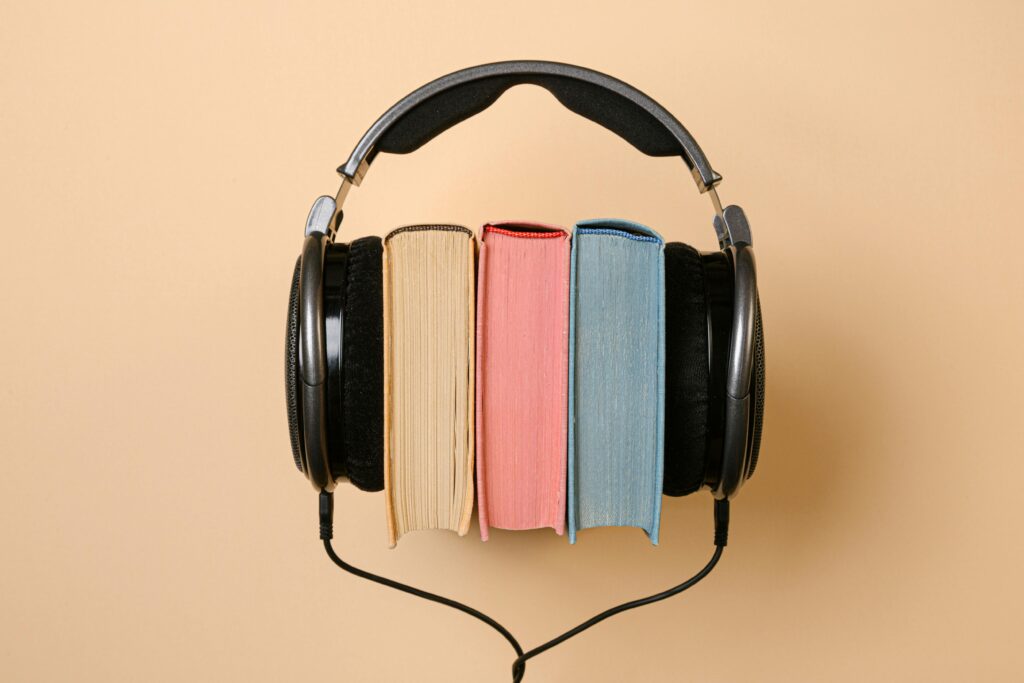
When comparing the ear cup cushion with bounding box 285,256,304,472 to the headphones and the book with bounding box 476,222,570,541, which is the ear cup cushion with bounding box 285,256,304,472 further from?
the book with bounding box 476,222,570,541

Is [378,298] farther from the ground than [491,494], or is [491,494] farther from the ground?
[378,298]

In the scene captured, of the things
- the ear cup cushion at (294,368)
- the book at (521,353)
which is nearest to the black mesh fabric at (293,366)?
the ear cup cushion at (294,368)

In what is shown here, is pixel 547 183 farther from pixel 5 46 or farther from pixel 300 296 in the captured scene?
pixel 5 46

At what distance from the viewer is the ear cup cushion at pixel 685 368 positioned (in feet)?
1.89

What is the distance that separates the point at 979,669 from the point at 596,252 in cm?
66

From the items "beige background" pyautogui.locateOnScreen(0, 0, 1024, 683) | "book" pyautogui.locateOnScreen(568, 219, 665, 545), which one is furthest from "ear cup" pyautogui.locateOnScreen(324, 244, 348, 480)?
"beige background" pyautogui.locateOnScreen(0, 0, 1024, 683)

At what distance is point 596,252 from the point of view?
56 centimetres

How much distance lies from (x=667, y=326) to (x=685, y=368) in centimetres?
3

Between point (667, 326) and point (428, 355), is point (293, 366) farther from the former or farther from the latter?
point (667, 326)

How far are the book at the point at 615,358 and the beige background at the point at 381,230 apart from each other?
0.93ft

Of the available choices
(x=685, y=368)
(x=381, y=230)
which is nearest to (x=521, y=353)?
(x=685, y=368)

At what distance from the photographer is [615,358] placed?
56 cm

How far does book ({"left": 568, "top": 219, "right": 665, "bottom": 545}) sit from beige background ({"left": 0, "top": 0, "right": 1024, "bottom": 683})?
28 centimetres

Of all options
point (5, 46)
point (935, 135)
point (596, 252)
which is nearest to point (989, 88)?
point (935, 135)
